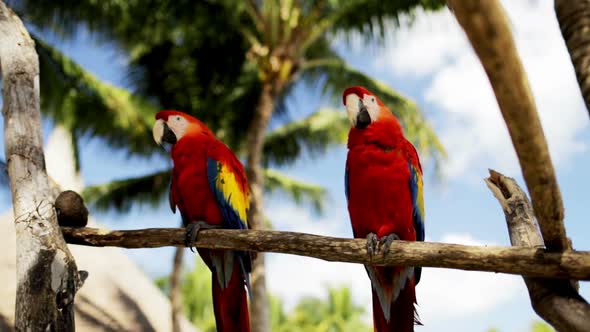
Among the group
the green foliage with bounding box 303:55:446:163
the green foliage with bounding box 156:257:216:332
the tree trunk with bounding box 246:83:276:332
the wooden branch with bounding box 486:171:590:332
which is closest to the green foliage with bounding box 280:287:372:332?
the green foliage with bounding box 156:257:216:332

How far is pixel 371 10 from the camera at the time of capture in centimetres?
805

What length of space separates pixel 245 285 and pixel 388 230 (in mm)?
828

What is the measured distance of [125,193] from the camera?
10.5m

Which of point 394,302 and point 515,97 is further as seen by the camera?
point 394,302

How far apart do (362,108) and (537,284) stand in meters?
1.04

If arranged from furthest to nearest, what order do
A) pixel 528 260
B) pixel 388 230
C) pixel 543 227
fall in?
1. pixel 388 230
2. pixel 528 260
3. pixel 543 227

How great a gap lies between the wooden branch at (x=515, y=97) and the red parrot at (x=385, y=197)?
76cm

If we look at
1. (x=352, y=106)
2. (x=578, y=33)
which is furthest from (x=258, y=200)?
(x=578, y=33)

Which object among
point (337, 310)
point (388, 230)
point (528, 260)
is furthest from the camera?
point (337, 310)

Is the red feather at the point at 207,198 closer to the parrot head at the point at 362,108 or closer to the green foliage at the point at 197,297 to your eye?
the parrot head at the point at 362,108

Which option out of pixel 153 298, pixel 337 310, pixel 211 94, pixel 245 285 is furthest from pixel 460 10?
pixel 337 310

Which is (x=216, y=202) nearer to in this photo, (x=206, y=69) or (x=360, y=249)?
Result: (x=360, y=249)

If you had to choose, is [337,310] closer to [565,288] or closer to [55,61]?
[55,61]

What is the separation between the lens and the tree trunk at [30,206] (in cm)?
281
